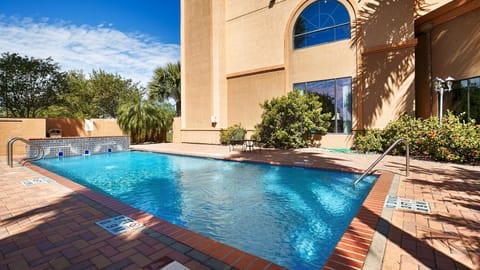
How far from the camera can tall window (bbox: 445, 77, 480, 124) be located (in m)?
8.57

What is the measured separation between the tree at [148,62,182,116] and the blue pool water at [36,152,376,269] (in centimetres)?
1237

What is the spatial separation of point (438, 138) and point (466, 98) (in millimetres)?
3091

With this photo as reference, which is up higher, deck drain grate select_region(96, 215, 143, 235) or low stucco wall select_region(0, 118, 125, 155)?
low stucco wall select_region(0, 118, 125, 155)

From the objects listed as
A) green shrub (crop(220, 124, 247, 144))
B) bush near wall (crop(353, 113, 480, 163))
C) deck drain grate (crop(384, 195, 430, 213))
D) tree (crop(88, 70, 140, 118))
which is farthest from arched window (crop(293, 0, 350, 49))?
tree (crop(88, 70, 140, 118))

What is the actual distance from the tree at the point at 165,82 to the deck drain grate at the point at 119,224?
702 inches

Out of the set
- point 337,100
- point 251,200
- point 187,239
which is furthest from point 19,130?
point 337,100

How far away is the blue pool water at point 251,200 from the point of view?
3.08 meters

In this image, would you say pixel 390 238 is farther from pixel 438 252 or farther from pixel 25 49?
pixel 25 49

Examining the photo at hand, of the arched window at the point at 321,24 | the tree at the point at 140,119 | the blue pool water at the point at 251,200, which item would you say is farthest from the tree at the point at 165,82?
the blue pool water at the point at 251,200

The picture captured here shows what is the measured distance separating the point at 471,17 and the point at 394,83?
10.5 ft

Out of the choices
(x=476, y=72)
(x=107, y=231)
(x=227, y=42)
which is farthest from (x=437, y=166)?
(x=227, y=42)

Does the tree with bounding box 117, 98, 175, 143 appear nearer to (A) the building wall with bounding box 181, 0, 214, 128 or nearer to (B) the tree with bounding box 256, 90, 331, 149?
(A) the building wall with bounding box 181, 0, 214, 128

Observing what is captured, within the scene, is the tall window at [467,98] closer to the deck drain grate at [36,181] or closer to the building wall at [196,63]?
the building wall at [196,63]

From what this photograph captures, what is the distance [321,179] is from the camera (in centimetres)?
610
